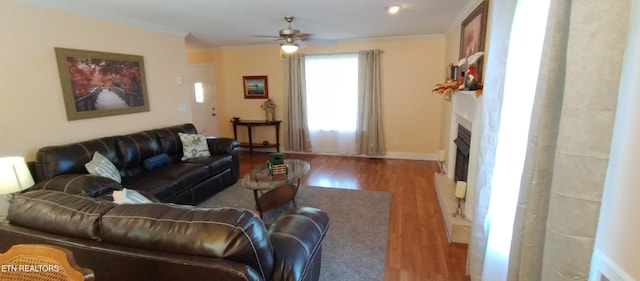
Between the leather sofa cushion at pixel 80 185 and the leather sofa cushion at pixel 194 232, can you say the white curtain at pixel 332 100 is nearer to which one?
the leather sofa cushion at pixel 80 185

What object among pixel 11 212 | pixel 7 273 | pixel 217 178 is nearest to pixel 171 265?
pixel 7 273

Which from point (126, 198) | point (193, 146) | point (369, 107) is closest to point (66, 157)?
point (193, 146)

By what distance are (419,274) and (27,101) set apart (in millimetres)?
3910

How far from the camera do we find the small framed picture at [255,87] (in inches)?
232

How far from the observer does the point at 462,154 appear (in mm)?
3115

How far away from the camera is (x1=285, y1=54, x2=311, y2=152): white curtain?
5.50 metres

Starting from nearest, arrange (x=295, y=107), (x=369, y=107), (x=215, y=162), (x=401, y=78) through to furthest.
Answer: (x=215, y=162), (x=401, y=78), (x=369, y=107), (x=295, y=107)

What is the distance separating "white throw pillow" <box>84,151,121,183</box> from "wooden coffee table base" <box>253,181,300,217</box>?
4.63 ft

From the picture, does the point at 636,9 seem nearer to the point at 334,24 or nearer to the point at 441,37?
the point at 334,24

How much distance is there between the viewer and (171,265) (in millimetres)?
1024

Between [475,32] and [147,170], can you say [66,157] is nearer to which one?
[147,170]

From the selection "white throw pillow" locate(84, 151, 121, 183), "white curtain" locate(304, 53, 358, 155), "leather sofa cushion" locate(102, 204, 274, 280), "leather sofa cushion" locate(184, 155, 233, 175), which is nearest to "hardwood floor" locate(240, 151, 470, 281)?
"white curtain" locate(304, 53, 358, 155)

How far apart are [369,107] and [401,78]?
0.79 m

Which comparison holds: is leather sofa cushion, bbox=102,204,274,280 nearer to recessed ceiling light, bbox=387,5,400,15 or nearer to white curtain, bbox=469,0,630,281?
white curtain, bbox=469,0,630,281
